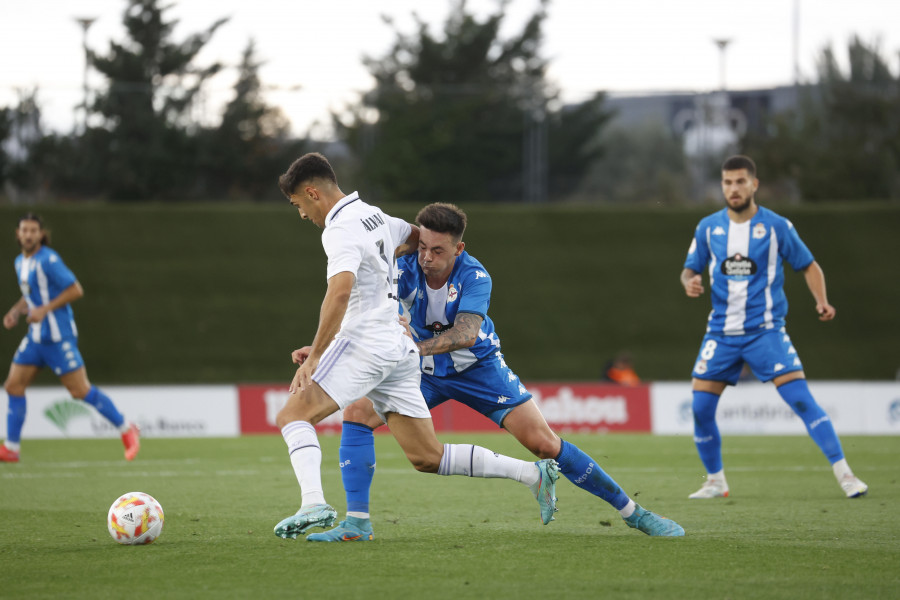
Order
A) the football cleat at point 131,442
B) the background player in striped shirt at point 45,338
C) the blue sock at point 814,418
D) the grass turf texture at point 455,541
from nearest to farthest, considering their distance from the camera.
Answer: the grass turf texture at point 455,541, the blue sock at point 814,418, the background player in striped shirt at point 45,338, the football cleat at point 131,442

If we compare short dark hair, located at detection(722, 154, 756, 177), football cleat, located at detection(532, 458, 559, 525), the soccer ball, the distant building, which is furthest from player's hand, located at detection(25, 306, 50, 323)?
the distant building

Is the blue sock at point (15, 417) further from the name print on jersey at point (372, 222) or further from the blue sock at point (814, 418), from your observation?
the blue sock at point (814, 418)

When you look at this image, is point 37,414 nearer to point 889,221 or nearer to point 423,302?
point 423,302

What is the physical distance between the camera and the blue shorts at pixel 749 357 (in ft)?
25.7

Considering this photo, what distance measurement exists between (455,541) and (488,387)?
823mm

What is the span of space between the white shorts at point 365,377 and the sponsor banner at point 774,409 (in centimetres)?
1011

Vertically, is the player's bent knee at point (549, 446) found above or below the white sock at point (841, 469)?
above

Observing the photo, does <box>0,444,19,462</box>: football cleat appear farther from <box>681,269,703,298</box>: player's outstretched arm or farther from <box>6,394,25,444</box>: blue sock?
<box>681,269,703,298</box>: player's outstretched arm

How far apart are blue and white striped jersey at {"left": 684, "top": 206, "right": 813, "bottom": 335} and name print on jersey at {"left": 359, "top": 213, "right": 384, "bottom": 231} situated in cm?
328

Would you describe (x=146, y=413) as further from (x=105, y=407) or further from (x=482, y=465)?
(x=482, y=465)

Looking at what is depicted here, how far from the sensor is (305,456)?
5.16 metres

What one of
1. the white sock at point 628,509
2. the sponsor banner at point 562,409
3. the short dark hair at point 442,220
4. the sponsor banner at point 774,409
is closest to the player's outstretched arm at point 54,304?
the sponsor banner at point 562,409

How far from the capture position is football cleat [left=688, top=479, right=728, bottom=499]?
25.5 ft

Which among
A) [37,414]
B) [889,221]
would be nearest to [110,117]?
[37,414]
